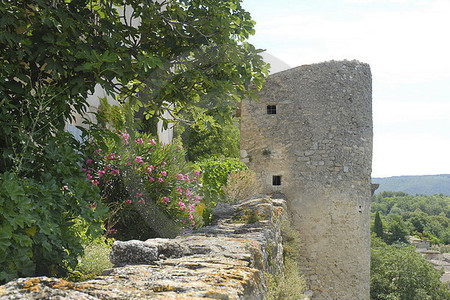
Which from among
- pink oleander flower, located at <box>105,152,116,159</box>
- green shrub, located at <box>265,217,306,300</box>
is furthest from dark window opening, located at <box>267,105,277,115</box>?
pink oleander flower, located at <box>105,152,116,159</box>

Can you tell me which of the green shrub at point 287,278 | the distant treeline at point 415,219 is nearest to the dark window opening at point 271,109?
the green shrub at point 287,278

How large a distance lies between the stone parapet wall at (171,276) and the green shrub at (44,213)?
0.38m

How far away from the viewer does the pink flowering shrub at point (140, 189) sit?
567 cm

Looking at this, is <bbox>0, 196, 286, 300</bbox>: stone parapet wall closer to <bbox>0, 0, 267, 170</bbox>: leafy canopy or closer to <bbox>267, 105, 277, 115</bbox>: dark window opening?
<bbox>0, 0, 267, 170</bbox>: leafy canopy

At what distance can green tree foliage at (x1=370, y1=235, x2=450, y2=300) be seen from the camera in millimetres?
23219

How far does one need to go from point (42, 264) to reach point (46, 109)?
3.83 ft

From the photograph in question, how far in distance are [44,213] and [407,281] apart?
978 inches

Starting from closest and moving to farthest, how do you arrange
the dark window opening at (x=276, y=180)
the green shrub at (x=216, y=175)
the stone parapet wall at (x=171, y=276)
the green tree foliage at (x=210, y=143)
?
the stone parapet wall at (x=171, y=276) → the green shrub at (x=216, y=175) → the dark window opening at (x=276, y=180) → the green tree foliage at (x=210, y=143)

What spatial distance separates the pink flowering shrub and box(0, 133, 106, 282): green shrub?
2.36 meters

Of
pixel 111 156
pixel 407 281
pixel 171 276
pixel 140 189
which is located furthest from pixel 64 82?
pixel 407 281

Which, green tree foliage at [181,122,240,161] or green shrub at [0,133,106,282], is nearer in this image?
green shrub at [0,133,106,282]

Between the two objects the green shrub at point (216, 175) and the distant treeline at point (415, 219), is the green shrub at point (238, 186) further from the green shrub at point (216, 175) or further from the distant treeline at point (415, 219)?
the distant treeline at point (415, 219)

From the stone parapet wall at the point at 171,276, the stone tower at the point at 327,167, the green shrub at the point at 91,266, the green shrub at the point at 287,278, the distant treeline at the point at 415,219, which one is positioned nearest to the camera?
the stone parapet wall at the point at 171,276

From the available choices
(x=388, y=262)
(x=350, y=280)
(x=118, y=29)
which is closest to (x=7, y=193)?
(x=118, y=29)
